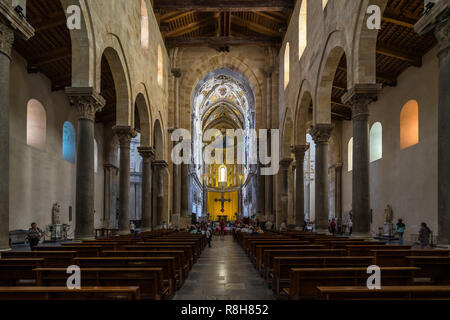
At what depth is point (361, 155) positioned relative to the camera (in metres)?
13.1

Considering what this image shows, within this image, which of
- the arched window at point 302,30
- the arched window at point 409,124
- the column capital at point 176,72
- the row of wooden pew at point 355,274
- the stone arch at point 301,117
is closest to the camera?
the row of wooden pew at point 355,274

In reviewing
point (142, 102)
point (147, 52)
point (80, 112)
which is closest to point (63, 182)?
point (142, 102)

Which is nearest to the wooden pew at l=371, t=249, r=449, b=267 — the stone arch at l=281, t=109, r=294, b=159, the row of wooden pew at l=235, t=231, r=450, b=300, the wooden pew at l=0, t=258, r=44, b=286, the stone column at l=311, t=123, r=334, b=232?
the row of wooden pew at l=235, t=231, r=450, b=300

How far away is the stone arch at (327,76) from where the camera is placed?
620 inches

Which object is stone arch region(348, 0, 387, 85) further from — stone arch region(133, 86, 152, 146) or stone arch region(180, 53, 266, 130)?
stone arch region(180, 53, 266, 130)

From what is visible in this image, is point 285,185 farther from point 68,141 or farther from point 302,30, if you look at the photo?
point 68,141

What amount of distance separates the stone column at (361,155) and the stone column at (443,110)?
4806mm

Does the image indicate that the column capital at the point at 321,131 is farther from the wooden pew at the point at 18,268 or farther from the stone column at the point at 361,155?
the wooden pew at the point at 18,268

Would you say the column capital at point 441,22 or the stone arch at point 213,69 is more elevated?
the stone arch at point 213,69

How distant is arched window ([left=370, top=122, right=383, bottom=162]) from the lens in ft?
75.9

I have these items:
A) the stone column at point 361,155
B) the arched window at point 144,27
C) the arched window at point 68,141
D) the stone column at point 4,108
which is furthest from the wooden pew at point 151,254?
the arched window at point 68,141

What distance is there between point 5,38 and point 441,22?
8.40 metres
